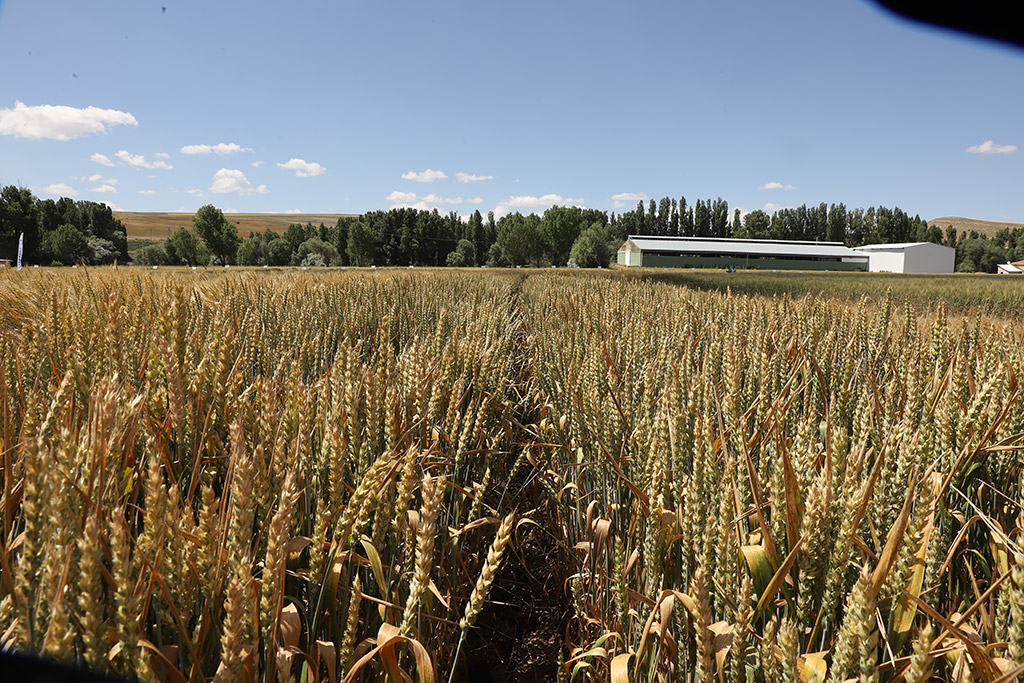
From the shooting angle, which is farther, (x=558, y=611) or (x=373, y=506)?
(x=558, y=611)

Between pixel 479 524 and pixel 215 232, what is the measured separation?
66.0 m

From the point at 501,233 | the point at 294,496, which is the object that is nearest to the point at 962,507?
the point at 294,496

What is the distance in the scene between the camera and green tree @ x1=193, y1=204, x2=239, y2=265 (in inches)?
2261

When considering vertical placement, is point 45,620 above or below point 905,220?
below

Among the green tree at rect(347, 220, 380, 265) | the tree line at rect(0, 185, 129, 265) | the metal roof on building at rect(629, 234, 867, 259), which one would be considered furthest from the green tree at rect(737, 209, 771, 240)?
the tree line at rect(0, 185, 129, 265)

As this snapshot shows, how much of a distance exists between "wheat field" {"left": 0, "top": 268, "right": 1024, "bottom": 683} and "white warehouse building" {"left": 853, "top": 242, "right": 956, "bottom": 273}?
74.0m

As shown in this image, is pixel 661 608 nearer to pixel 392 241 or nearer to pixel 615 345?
pixel 615 345

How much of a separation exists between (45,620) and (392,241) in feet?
231

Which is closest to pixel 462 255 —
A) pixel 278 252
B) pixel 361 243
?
pixel 361 243

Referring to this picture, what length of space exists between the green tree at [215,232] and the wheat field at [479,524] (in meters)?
64.3

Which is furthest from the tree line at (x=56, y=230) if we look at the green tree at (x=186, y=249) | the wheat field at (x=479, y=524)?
the wheat field at (x=479, y=524)

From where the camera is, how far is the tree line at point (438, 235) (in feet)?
168

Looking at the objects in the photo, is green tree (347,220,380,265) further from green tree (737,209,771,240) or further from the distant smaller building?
the distant smaller building

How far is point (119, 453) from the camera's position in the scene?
87cm
